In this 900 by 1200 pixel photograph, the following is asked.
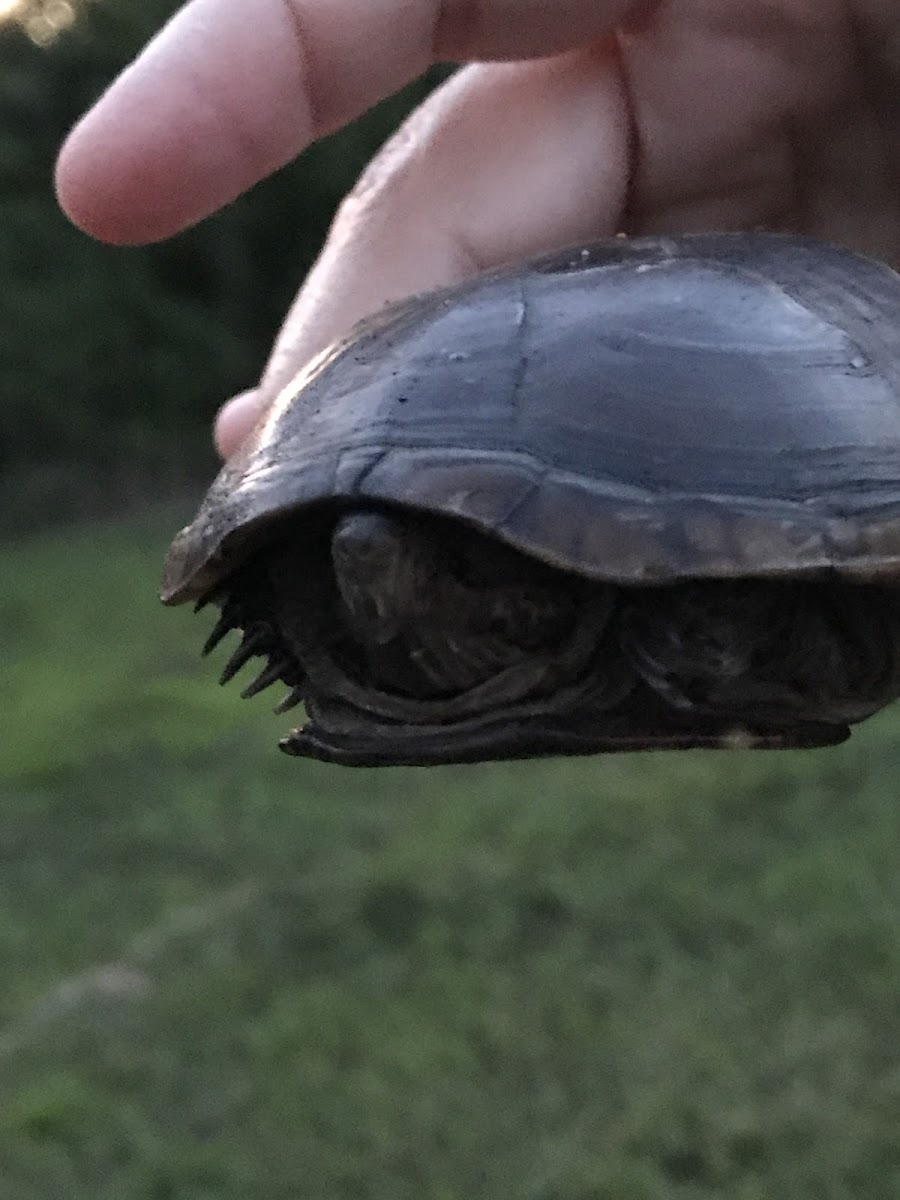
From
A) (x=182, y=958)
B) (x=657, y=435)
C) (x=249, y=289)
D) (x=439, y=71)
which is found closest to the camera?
(x=657, y=435)

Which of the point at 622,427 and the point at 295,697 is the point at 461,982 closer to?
the point at 295,697

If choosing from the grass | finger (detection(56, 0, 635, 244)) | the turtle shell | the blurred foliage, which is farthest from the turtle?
the blurred foliage

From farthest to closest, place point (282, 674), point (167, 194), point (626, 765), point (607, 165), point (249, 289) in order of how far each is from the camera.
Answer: point (249, 289)
point (626, 765)
point (607, 165)
point (167, 194)
point (282, 674)

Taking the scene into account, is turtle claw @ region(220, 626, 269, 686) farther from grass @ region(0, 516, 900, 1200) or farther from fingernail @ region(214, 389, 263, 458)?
grass @ region(0, 516, 900, 1200)

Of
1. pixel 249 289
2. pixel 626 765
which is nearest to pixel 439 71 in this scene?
pixel 249 289

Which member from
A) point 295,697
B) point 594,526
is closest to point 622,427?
point 594,526

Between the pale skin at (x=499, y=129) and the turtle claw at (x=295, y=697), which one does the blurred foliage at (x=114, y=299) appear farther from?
the turtle claw at (x=295, y=697)

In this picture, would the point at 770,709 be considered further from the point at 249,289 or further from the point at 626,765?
the point at 249,289
